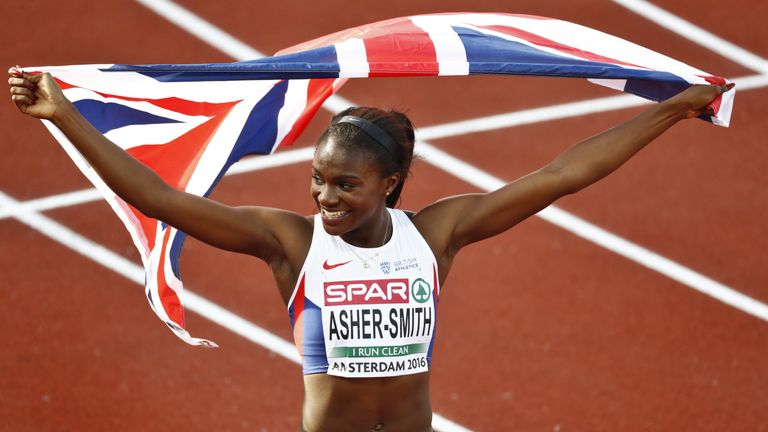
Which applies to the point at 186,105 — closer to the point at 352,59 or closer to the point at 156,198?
the point at 352,59

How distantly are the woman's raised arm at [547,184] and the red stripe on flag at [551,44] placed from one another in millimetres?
348

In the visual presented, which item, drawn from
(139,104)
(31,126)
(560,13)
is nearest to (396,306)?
(139,104)

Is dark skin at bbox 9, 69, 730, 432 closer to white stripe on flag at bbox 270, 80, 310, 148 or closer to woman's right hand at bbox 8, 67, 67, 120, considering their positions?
woman's right hand at bbox 8, 67, 67, 120

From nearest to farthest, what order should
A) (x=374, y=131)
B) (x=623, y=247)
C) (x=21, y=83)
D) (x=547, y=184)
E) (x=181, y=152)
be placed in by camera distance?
(x=21, y=83) < (x=374, y=131) < (x=547, y=184) < (x=181, y=152) < (x=623, y=247)

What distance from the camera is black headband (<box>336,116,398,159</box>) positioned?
3.46 meters

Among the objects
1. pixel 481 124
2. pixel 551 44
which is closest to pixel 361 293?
pixel 551 44

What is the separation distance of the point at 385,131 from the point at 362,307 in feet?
1.78

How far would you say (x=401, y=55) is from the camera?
12.7ft

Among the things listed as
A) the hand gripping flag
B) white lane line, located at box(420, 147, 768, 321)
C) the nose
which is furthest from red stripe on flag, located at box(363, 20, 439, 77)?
white lane line, located at box(420, 147, 768, 321)

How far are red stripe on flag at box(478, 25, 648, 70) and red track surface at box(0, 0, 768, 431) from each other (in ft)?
7.90

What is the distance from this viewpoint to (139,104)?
3994mm

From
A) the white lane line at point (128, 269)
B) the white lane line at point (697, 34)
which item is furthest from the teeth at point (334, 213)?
the white lane line at point (697, 34)

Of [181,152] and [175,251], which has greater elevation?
[181,152]

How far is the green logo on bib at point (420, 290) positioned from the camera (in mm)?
3523
